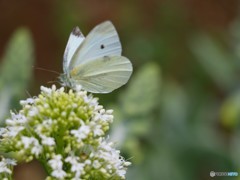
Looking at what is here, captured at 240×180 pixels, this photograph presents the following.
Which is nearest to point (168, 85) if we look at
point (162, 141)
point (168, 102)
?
point (168, 102)

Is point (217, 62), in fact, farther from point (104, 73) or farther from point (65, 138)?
point (65, 138)

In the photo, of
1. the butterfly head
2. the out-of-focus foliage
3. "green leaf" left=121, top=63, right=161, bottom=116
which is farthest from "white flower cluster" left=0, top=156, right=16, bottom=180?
"green leaf" left=121, top=63, right=161, bottom=116

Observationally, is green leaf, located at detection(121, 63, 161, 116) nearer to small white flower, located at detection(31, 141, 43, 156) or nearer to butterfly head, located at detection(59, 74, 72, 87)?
butterfly head, located at detection(59, 74, 72, 87)

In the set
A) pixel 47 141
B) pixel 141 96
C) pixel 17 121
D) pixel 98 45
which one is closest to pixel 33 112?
pixel 17 121

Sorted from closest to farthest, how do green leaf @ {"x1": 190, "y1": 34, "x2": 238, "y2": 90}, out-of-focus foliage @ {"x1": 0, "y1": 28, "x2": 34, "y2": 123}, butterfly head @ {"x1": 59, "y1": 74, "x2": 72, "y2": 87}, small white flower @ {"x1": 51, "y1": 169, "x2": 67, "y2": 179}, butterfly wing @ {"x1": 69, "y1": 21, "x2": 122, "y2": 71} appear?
Result: small white flower @ {"x1": 51, "y1": 169, "x2": 67, "y2": 179} < butterfly head @ {"x1": 59, "y1": 74, "x2": 72, "y2": 87} < butterfly wing @ {"x1": 69, "y1": 21, "x2": 122, "y2": 71} < out-of-focus foliage @ {"x1": 0, "y1": 28, "x2": 34, "y2": 123} < green leaf @ {"x1": 190, "y1": 34, "x2": 238, "y2": 90}

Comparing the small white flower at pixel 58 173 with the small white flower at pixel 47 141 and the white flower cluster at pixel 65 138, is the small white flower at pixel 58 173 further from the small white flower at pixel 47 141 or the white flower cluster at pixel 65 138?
the small white flower at pixel 47 141
